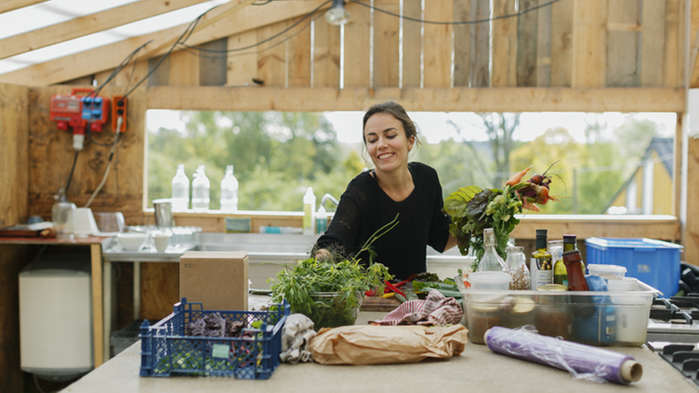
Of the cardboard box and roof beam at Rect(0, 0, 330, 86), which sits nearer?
the cardboard box

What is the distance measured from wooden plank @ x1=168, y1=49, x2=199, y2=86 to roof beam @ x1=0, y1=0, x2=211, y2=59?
459mm

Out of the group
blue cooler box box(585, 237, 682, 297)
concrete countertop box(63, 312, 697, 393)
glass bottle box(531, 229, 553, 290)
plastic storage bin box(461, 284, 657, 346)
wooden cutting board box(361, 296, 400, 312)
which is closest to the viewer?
concrete countertop box(63, 312, 697, 393)

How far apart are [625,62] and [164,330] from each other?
130 inches

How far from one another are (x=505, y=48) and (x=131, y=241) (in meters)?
2.65

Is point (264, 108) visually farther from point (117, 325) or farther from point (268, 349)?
point (268, 349)

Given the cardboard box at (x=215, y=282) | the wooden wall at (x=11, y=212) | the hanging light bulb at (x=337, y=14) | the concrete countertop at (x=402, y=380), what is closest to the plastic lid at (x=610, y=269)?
the concrete countertop at (x=402, y=380)

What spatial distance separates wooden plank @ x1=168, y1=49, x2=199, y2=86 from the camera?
3299 millimetres

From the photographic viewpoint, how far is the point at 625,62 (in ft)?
10.5

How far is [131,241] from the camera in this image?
8.95ft

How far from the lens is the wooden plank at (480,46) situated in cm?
324

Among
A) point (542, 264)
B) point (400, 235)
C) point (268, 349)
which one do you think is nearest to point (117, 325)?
point (400, 235)

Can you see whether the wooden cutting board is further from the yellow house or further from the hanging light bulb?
the yellow house

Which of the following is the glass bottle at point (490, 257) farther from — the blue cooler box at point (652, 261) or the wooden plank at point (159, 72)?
the wooden plank at point (159, 72)

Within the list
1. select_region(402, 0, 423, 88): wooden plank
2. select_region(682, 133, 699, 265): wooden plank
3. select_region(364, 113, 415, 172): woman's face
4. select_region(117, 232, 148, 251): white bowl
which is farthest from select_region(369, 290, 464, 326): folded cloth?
select_region(682, 133, 699, 265): wooden plank
